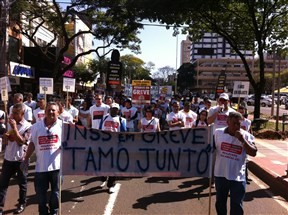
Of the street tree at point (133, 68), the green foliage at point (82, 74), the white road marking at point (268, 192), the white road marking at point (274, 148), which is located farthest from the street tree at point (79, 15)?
the street tree at point (133, 68)

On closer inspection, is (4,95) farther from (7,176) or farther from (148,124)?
(7,176)

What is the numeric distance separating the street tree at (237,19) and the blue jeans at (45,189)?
16.9 meters

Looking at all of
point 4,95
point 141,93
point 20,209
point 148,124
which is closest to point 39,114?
point 4,95

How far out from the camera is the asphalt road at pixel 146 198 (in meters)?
6.95

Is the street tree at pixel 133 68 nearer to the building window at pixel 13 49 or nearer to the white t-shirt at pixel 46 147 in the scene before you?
the building window at pixel 13 49

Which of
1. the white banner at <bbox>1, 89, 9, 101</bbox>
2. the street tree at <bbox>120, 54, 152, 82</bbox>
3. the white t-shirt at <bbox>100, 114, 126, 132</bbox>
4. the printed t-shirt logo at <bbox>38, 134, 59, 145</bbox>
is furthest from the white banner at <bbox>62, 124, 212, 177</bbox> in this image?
the street tree at <bbox>120, 54, 152, 82</bbox>

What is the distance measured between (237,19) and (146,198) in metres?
18.8

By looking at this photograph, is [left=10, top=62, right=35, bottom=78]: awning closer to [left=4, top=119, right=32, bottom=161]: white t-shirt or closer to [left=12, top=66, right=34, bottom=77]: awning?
[left=12, top=66, right=34, bottom=77]: awning

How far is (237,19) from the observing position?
2442cm

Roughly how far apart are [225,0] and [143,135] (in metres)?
17.3

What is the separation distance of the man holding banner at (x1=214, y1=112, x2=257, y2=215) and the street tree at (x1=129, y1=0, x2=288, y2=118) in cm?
1664

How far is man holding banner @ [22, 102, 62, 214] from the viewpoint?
564 centimetres

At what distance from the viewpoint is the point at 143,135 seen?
250 inches

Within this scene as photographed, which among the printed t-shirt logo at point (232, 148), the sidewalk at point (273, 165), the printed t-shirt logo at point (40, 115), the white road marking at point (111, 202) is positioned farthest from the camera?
the printed t-shirt logo at point (40, 115)
